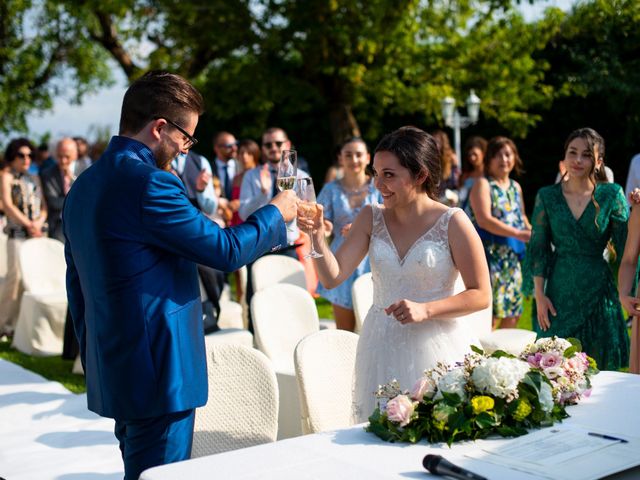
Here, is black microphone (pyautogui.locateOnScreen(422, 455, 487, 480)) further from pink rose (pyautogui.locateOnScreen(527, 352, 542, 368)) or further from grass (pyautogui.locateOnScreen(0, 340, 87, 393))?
grass (pyautogui.locateOnScreen(0, 340, 87, 393))

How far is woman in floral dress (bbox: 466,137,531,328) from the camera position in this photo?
23.7 feet

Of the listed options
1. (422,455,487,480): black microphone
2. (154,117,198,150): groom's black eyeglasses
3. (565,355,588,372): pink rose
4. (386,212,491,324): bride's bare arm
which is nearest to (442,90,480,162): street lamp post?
(386,212,491,324): bride's bare arm

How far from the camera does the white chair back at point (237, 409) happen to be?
3.75m

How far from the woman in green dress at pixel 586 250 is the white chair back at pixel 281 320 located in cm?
156

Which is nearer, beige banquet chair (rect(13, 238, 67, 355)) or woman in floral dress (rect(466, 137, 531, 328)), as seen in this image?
woman in floral dress (rect(466, 137, 531, 328))

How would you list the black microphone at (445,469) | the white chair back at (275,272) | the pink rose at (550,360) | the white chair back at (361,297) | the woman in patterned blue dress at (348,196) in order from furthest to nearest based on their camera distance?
the white chair back at (275,272), the woman in patterned blue dress at (348,196), the white chair back at (361,297), the pink rose at (550,360), the black microphone at (445,469)

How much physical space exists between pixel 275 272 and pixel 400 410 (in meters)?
4.76

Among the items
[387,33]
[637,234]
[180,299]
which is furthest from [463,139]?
[180,299]

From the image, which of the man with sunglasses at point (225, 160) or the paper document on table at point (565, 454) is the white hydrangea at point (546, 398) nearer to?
the paper document on table at point (565, 454)

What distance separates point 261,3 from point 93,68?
10.6m

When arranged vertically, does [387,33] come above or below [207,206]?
above

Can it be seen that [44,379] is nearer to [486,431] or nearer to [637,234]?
[637,234]

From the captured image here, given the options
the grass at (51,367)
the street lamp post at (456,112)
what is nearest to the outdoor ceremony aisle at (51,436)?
the grass at (51,367)

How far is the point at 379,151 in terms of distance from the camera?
3799 mm
